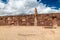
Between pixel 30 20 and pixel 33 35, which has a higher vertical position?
pixel 30 20

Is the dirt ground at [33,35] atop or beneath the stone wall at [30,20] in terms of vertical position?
beneath

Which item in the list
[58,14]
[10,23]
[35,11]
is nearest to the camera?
[58,14]

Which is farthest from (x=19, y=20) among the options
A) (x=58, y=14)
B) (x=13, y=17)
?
(x=58, y=14)

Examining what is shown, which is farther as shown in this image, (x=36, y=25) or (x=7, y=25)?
(x=7, y=25)

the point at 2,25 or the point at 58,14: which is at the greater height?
the point at 58,14

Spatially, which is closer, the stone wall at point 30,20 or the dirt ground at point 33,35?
the dirt ground at point 33,35

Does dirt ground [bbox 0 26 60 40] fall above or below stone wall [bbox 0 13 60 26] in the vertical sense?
below

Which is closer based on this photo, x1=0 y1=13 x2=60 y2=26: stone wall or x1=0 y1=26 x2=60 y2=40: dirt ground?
x1=0 y1=26 x2=60 y2=40: dirt ground

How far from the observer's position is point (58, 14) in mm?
13805

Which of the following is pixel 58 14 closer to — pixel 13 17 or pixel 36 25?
pixel 36 25

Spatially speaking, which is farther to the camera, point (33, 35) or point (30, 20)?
point (30, 20)

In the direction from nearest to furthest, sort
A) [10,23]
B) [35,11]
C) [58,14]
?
[58,14] < [35,11] < [10,23]

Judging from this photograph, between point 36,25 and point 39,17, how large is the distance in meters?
0.82

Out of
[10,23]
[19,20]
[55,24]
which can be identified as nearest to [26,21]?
[19,20]
